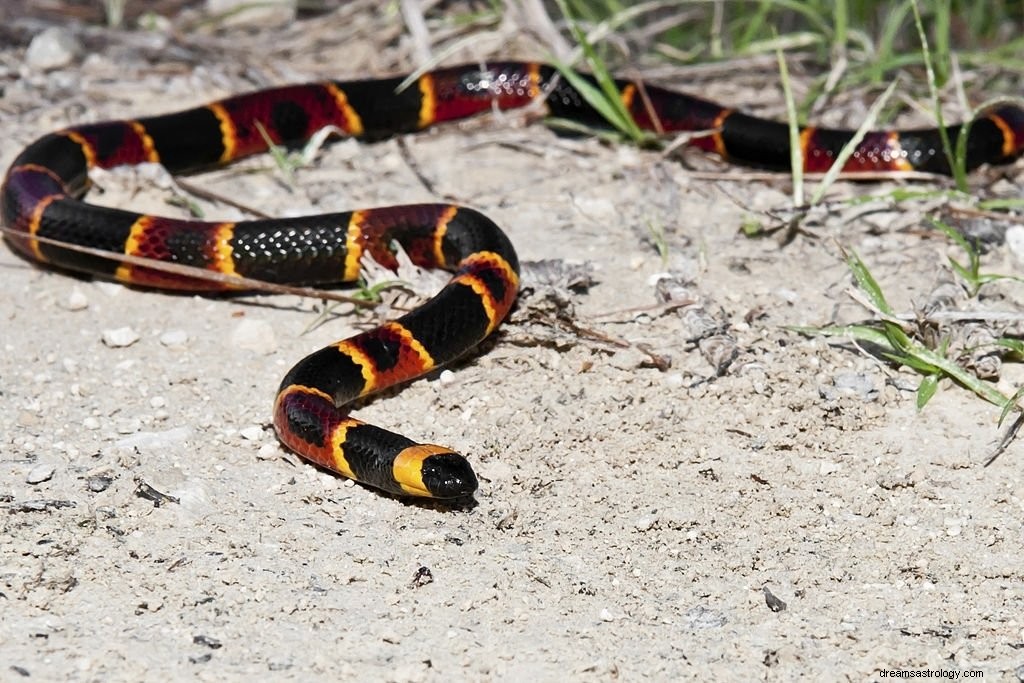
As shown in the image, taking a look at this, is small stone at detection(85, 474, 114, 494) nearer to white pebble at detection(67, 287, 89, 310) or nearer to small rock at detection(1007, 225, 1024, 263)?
white pebble at detection(67, 287, 89, 310)

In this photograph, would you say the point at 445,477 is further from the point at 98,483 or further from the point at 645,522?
the point at 98,483

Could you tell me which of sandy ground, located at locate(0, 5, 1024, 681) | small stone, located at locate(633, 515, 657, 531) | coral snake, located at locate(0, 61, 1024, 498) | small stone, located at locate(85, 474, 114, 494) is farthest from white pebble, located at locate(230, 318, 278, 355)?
small stone, located at locate(633, 515, 657, 531)

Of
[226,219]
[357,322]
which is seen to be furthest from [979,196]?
[226,219]

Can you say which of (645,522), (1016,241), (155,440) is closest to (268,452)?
(155,440)

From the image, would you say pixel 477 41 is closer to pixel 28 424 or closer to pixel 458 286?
pixel 458 286

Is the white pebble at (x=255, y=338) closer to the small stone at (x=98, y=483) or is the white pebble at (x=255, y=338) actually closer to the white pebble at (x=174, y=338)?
the white pebble at (x=174, y=338)
